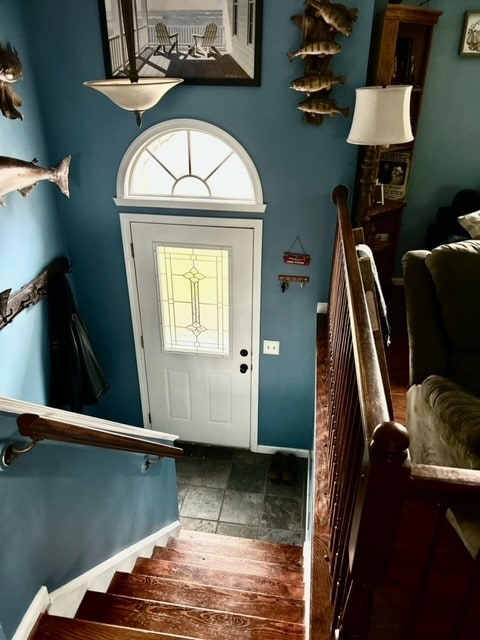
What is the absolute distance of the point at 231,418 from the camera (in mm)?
4266

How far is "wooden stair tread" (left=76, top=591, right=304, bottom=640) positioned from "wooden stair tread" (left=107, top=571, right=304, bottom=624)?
0.83ft

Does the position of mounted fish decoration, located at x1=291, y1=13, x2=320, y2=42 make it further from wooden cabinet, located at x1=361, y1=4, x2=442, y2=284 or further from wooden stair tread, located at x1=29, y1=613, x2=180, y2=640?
wooden stair tread, located at x1=29, y1=613, x2=180, y2=640

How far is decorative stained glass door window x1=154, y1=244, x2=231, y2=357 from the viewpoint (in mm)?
3672

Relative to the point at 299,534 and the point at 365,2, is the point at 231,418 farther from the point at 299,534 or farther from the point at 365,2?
the point at 365,2

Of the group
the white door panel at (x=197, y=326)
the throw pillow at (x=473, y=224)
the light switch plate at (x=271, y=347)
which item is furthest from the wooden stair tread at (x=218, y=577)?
the throw pillow at (x=473, y=224)

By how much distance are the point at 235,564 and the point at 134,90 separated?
275 cm

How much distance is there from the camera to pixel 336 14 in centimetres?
268

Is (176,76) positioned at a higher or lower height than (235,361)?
higher

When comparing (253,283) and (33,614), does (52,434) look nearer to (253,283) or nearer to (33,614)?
(33,614)

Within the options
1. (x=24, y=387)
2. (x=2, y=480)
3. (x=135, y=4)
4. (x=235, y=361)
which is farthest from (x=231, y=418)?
(x=135, y=4)

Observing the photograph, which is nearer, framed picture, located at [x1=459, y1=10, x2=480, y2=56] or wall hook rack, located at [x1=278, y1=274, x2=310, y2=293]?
wall hook rack, located at [x1=278, y1=274, x2=310, y2=293]

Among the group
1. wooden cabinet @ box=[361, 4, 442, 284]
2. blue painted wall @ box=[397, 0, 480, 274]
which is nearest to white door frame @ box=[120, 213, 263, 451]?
wooden cabinet @ box=[361, 4, 442, 284]

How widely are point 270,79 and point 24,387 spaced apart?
2.67 meters

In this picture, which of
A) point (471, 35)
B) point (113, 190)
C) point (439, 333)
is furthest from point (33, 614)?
point (471, 35)
